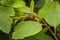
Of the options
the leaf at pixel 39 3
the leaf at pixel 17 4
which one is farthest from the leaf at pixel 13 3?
the leaf at pixel 39 3

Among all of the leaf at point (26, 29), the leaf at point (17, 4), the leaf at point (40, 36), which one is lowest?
the leaf at point (40, 36)

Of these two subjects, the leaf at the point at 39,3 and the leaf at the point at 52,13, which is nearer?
the leaf at the point at 52,13

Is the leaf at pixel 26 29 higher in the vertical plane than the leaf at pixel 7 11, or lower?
lower

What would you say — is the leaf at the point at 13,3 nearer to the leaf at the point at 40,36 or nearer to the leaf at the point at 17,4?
the leaf at the point at 17,4

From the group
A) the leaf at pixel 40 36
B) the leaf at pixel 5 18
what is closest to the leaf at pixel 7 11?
the leaf at pixel 5 18

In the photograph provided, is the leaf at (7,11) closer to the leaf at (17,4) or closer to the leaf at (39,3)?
the leaf at (17,4)
